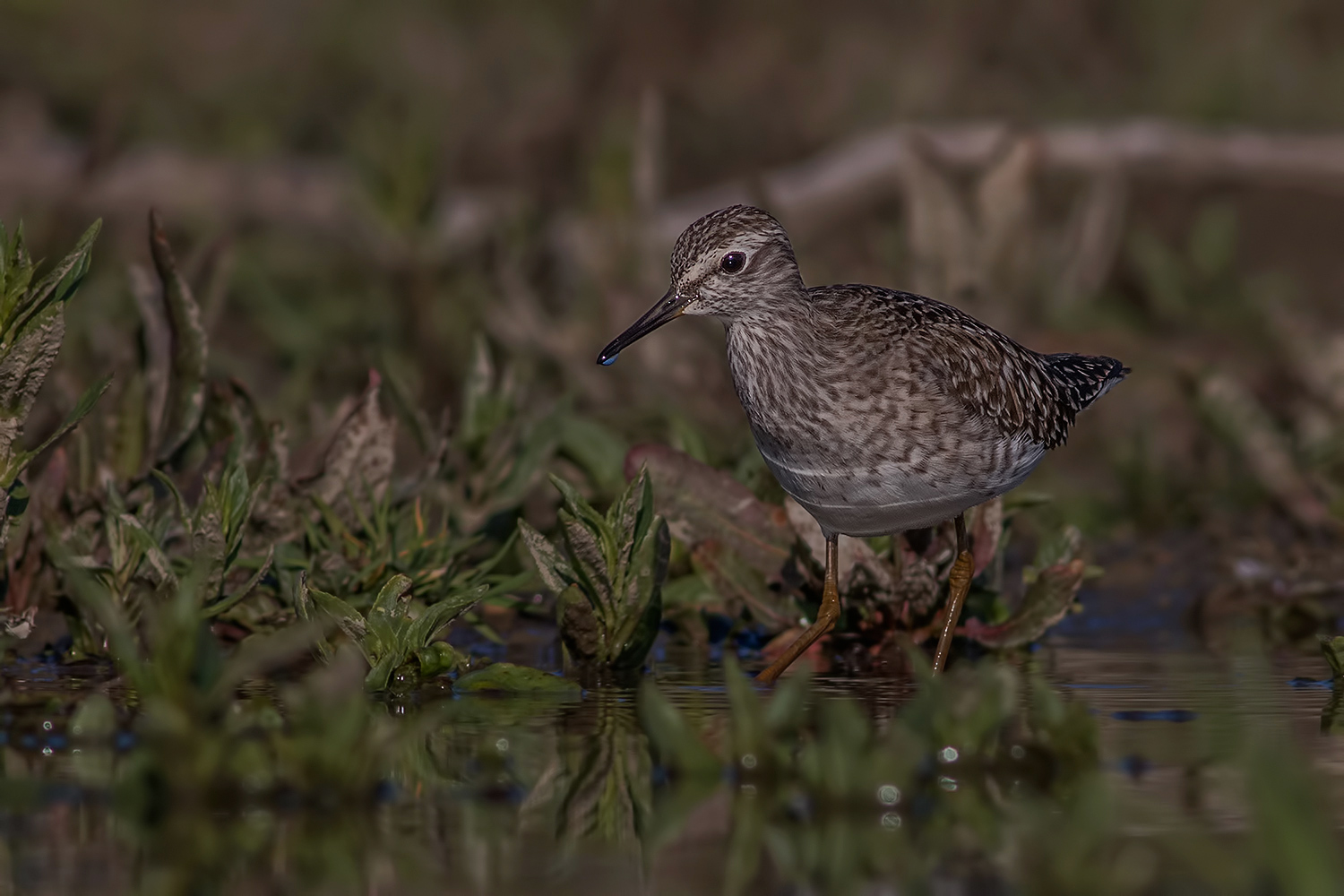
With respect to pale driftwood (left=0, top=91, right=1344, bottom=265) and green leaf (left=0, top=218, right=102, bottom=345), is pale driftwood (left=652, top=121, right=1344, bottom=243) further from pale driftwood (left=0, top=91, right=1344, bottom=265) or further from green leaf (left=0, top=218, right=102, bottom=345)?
green leaf (left=0, top=218, right=102, bottom=345)

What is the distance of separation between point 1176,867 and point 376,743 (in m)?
1.72

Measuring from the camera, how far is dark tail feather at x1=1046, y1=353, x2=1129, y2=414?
7.95 meters

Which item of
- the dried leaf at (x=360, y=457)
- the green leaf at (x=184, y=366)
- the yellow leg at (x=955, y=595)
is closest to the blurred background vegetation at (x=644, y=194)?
the green leaf at (x=184, y=366)

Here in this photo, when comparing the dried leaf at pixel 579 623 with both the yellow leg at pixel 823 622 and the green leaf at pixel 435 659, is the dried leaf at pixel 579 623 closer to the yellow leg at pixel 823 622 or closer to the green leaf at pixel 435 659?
the green leaf at pixel 435 659

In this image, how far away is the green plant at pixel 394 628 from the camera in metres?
5.84

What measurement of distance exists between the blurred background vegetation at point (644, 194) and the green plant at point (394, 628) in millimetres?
2114

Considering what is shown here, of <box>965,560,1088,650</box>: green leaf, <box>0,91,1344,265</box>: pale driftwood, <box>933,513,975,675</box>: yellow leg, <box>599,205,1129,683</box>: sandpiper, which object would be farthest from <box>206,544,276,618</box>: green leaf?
<box>0,91,1344,265</box>: pale driftwood

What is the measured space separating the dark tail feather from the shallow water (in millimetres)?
2482

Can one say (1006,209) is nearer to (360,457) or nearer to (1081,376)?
(1081,376)

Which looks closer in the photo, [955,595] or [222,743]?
[222,743]

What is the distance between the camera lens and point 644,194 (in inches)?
448

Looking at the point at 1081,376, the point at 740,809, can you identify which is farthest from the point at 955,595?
the point at 740,809

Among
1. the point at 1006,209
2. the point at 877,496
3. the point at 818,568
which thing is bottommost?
the point at 818,568

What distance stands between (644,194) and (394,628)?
588cm
